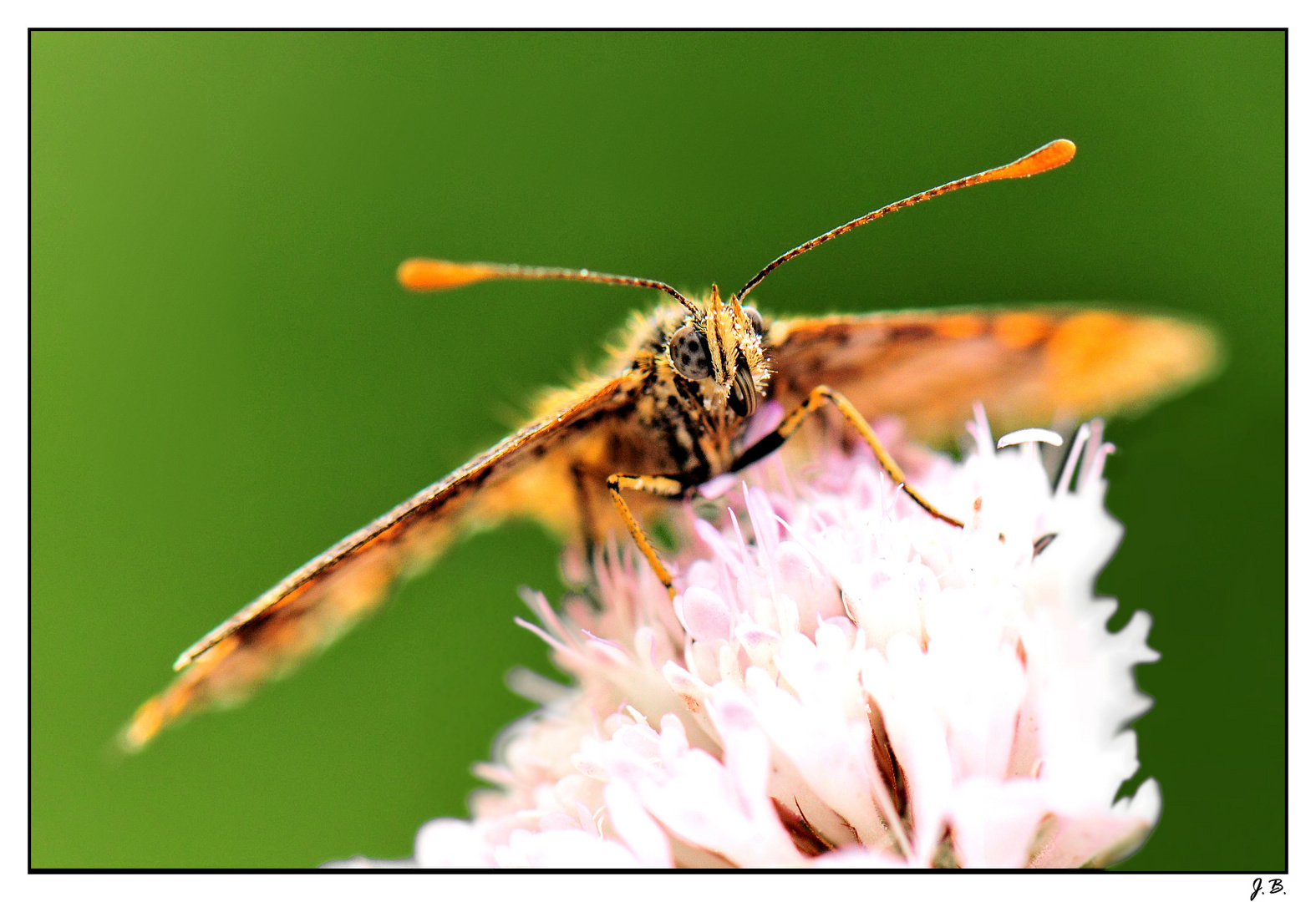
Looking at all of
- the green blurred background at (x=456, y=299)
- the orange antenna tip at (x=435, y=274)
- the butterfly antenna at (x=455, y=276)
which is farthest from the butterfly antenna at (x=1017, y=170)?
the orange antenna tip at (x=435, y=274)

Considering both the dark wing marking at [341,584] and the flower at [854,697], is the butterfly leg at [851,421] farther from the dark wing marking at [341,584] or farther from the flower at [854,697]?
the dark wing marking at [341,584]

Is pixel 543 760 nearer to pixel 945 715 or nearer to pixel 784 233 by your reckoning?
pixel 945 715

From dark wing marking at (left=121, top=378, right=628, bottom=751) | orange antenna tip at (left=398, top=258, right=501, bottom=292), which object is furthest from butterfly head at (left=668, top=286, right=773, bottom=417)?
orange antenna tip at (left=398, top=258, right=501, bottom=292)

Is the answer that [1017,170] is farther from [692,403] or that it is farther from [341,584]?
[341,584]

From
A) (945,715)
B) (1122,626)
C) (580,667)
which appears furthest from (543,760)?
(1122,626)

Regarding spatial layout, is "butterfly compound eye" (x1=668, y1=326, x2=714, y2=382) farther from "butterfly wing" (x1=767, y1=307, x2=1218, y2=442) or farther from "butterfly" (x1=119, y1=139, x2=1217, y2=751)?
"butterfly wing" (x1=767, y1=307, x2=1218, y2=442)

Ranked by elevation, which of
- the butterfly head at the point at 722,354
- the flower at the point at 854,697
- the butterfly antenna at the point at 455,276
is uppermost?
the butterfly antenna at the point at 455,276
